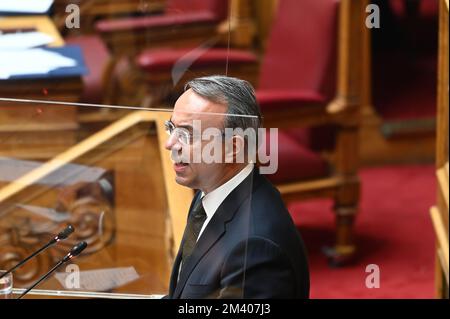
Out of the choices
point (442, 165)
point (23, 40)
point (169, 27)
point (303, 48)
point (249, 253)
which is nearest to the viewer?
point (249, 253)

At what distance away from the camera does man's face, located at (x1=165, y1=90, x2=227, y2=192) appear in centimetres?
183

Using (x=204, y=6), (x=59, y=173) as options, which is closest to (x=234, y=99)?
(x=59, y=173)

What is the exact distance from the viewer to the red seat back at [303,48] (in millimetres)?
3969

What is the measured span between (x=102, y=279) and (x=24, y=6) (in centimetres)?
249

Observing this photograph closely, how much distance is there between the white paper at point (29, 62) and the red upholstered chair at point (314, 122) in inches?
19.7

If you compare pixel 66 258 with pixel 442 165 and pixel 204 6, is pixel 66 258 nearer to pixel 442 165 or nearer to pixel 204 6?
pixel 442 165

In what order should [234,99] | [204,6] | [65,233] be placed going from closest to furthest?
[234,99] → [65,233] → [204,6]

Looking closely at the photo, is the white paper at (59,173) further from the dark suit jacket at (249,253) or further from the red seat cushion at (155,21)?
the red seat cushion at (155,21)

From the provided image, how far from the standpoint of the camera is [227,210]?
1824 millimetres

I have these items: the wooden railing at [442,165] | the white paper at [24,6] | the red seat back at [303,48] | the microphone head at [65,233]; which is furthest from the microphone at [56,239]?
the white paper at [24,6]

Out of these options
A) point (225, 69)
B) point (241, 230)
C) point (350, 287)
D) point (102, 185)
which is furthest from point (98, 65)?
point (241, 230)

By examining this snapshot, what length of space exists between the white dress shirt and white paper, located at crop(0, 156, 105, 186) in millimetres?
563

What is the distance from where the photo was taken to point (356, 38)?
3988 millimetres
